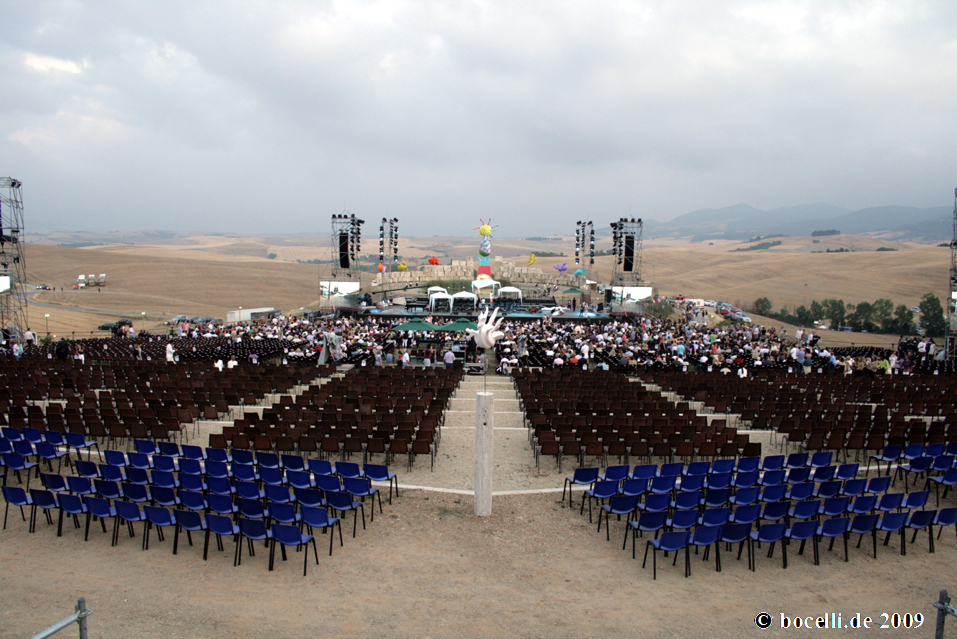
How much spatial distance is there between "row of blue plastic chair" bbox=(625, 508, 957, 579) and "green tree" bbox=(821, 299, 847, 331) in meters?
45.6

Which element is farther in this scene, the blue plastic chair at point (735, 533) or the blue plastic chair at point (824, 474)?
the blue plastic chair at point (824, 474)

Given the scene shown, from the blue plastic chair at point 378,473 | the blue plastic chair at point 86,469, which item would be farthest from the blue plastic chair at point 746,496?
the blue plastic chair at point 86,469

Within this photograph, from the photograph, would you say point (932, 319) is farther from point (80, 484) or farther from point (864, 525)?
→ point (80, 484)

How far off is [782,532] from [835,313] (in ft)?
161

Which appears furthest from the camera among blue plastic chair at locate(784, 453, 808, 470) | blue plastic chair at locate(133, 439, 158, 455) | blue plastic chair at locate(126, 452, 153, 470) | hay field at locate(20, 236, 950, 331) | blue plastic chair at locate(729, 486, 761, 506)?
hay field at locate(20, 236, 950, 331)

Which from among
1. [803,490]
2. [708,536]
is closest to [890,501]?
[803,490]

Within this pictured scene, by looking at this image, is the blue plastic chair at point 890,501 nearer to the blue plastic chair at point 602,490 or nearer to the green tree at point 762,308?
the blue plastic chair at point 602,490

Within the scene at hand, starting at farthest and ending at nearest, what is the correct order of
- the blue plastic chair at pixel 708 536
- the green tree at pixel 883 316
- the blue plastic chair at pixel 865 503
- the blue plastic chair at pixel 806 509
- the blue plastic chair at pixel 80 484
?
the green tree at pixel 883 316
the blue plastic chair at pixel 80 484
the blue plastic chair at pixel 865 503
the blue plastic chair at pixel 806 509
the blue plastic chair at pixel 708 536

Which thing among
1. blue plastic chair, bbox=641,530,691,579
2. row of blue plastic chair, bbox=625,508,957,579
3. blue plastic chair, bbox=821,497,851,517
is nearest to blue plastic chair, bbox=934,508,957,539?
row of blue plastic chair, bbox=625,508,957,579

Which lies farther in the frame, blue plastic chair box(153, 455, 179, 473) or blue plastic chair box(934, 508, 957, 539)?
blue plastic chair box(153, 455, 179, 473)

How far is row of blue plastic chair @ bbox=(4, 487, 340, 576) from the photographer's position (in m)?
6.29

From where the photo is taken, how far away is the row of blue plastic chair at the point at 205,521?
6293mm

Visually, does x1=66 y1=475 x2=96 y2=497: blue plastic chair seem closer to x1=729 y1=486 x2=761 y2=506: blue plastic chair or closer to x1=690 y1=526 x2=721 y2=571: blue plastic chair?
x1=690 y1=526 x2=721 y2=571: blue plastic chair

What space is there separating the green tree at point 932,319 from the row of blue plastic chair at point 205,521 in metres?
51.7
